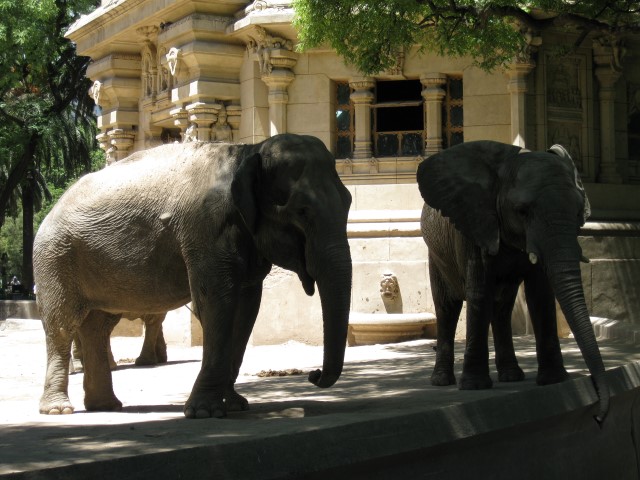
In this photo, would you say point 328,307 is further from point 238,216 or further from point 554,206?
point 554,206

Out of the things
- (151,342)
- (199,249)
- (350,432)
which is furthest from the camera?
(151,342)

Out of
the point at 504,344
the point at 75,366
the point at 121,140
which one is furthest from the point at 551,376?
the point at 121,140

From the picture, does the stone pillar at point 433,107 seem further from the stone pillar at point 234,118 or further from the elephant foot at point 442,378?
the elephant foot at point 442,378

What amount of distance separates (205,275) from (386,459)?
1.93 metres

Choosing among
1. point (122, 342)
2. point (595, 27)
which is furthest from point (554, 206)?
point (122, 342)

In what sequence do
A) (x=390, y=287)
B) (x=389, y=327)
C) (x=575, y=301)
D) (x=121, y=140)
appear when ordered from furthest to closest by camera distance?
1. (x=121, y=140)
2. (x=390, y=287)
3. (x=389, y=327)
4. (x=575, y=301)

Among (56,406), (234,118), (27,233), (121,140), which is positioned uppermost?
(234,118)

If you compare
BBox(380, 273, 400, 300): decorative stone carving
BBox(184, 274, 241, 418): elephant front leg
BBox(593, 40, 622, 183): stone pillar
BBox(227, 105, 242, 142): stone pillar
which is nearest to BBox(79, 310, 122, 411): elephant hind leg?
BBox(184, 274, 241, 418): elephant front leg

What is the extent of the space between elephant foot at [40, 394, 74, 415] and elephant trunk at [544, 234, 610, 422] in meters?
3.58

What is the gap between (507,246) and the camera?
848cm

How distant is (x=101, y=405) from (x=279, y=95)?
10.1 metres

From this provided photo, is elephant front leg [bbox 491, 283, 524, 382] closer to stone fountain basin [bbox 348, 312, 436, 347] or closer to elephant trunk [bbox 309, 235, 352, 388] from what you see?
elephant trunk [bbox 309, 235, 352, 388]

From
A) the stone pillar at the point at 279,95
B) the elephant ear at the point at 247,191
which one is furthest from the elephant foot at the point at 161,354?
the elephant ear at the point at 247,191

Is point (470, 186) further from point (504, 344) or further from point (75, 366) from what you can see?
point (75, 366)
